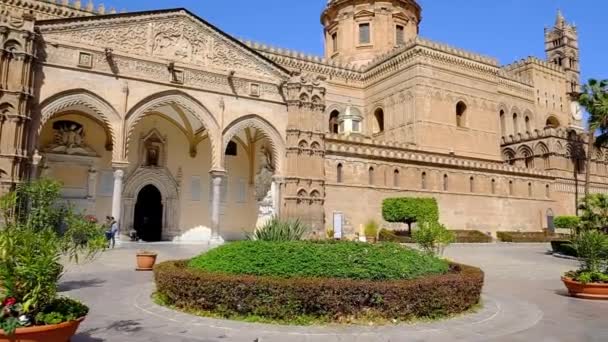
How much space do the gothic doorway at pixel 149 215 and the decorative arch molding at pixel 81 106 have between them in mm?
5337

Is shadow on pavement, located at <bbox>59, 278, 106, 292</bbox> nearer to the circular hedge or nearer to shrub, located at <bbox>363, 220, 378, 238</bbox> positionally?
the circular hedge

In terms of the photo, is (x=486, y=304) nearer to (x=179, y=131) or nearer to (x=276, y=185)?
(x=276, y=185)

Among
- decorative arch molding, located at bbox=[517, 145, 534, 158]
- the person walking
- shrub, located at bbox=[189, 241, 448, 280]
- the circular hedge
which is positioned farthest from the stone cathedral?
the circular hedge

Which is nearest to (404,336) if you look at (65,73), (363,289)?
(363,289)

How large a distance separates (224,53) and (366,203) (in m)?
12.1

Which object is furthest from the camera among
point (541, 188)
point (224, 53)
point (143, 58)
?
point (541, 188)

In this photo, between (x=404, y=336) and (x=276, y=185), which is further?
(x=276, y=185)

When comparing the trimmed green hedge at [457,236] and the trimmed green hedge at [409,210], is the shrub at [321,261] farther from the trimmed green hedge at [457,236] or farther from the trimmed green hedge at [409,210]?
the trimmed green hedge at [409,210]

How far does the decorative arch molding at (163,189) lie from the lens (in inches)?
917

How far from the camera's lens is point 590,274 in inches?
382

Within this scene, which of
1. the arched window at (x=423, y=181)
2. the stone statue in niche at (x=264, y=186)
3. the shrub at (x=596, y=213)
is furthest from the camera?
the arched window at (x=423, y=181)

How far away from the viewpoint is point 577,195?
3906cm

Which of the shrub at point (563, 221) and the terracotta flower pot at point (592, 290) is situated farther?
the shrub at point (563, 221)

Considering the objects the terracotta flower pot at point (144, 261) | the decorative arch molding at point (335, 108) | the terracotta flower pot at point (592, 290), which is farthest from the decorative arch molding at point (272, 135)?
the terracotta flower pot at point (592, 290)
